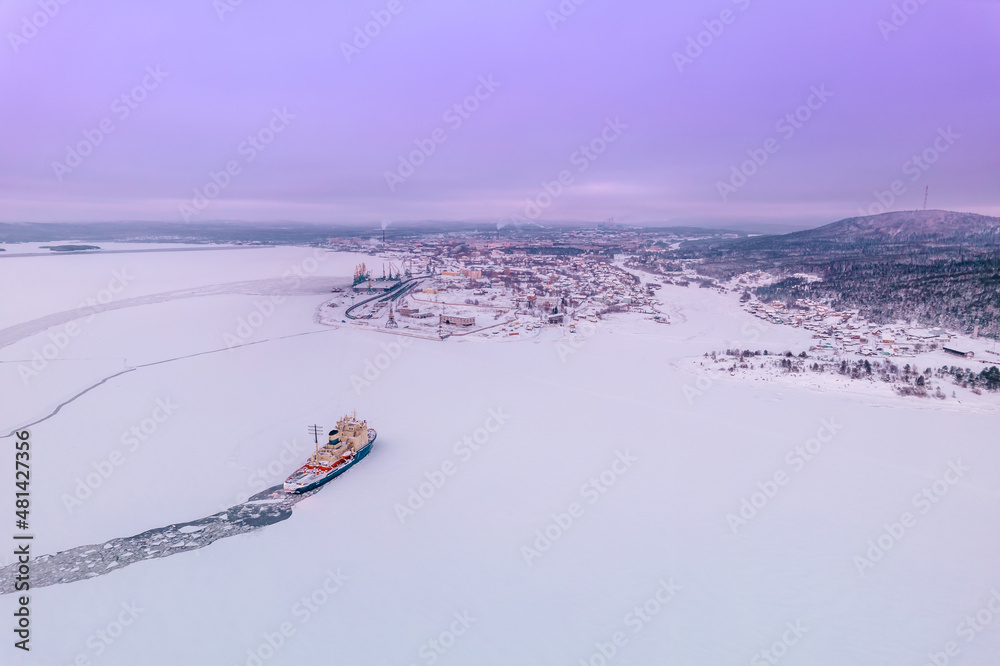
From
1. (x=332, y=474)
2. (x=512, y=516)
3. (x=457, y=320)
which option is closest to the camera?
(x=512, y=516)

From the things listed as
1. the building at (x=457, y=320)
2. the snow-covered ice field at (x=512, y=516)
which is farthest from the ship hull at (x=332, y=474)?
the building at (x=457, y=320)

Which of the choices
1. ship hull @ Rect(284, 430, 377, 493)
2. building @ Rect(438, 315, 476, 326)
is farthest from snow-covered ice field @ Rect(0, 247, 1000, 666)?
building @ Rect(438, 315, 476, 326)

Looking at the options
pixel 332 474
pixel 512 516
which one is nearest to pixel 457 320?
pixel 332 474

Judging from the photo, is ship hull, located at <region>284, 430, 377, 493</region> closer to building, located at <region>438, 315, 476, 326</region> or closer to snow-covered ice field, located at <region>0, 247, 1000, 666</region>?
snow-covered ice field, located at <region>0, 247, 1000, 666</region>

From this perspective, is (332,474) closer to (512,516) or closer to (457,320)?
(512,516)

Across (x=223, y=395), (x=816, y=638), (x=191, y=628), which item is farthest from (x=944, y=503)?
(x=223, y=395)

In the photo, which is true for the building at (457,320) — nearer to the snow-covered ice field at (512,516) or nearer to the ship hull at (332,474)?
the snow-covered ice field at (512,516)

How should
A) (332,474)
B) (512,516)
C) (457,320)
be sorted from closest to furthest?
(512,516) < (332,474) < (457,320)
